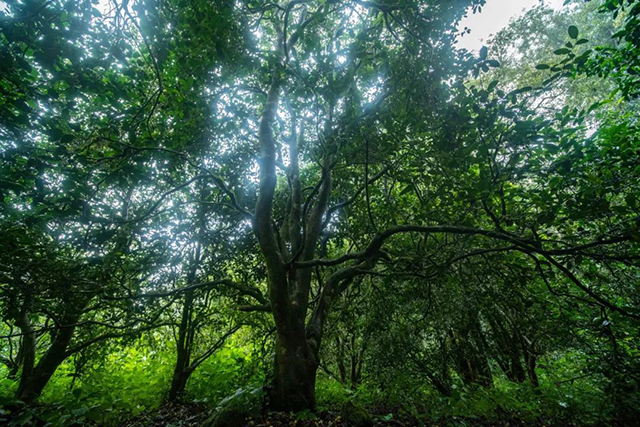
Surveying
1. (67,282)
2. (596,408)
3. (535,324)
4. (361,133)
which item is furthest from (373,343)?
(67,282)

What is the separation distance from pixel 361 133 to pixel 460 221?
6.14ft

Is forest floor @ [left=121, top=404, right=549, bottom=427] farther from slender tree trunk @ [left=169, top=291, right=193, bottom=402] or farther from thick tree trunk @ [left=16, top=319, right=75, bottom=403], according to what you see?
thick tree trunk @ [left=16, top=319, right=75, bottom=403]

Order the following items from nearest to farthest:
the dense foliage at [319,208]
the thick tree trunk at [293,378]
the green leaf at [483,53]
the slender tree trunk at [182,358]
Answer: the green leaf at [483,53], the dense foliage at [319,208], the thick tree trunk at [293,378], the slender tree trunk at [182,358]

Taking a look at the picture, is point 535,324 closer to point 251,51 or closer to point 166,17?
point 251,51

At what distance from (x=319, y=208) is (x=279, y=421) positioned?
3.69m

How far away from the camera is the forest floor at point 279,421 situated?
3.74 meters

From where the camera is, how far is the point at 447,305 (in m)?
5.55

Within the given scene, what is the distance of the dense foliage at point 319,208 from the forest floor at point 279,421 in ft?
0.32

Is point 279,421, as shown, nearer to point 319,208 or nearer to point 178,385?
point 319,208

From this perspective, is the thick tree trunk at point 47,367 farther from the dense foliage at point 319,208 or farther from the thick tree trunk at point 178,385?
the thick tree trunk at point 178,385

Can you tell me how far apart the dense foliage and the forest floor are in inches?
3.8

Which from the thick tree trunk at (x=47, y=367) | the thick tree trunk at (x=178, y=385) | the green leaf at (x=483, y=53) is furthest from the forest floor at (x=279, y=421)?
the green leaf at (x=483, y=53)

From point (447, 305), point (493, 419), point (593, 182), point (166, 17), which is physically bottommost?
point (493, 419)

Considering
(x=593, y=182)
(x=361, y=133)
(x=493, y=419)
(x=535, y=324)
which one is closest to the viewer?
(x=593, y=182)
